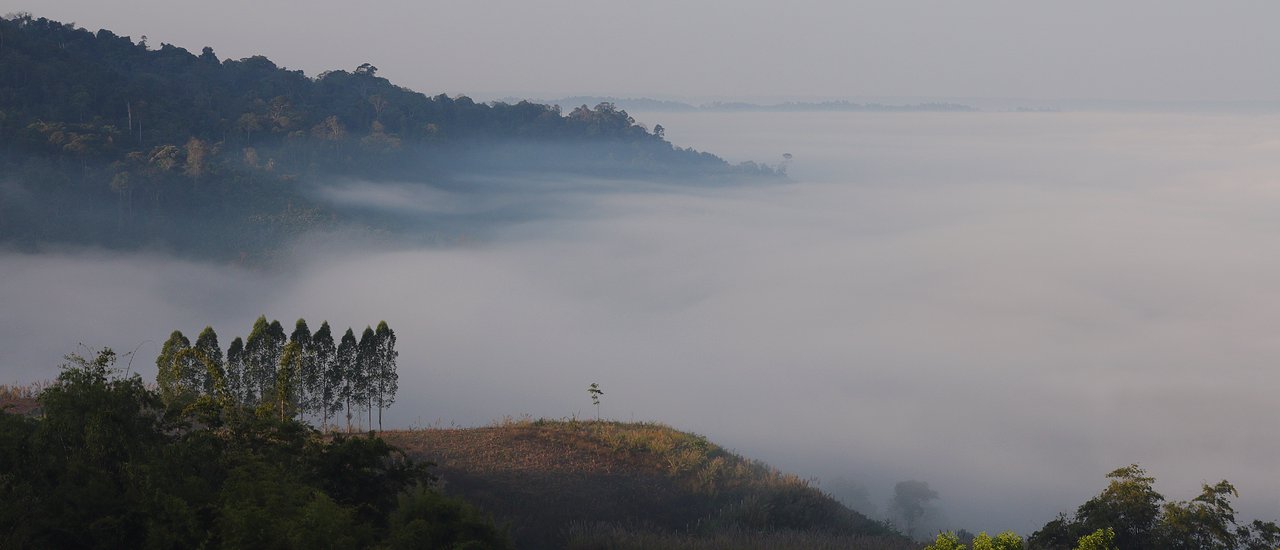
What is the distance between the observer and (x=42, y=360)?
10681 centimetres

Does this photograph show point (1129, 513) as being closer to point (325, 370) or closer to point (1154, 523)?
point (1154, 523)

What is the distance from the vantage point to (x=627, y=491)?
21859 mm

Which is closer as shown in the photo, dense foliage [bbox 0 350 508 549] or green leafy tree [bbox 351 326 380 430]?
dense foliage [bbox 0 350 508 549]

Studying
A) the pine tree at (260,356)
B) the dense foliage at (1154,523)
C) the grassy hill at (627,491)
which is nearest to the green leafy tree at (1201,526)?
the dense foliage at (1154,523)

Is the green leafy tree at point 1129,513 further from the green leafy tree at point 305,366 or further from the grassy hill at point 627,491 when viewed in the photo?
the green leafy tree at point 305,366

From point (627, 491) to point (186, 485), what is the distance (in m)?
12.6

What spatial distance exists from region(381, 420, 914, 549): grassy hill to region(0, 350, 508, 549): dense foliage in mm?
4822

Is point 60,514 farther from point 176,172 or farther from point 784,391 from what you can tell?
point 784,391

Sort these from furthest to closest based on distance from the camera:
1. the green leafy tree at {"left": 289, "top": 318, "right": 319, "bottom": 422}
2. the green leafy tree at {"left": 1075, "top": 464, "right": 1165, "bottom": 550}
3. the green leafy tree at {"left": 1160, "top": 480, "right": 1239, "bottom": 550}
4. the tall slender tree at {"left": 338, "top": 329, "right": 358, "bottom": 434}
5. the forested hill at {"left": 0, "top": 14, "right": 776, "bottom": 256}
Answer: the forested hill at {"left": 0, "top": 14, "right": 776, "bottom": 256}
the tall slender tree at {"left": 338, "top": 329, "right": 358, "bottom": 434}
the green leafy tree at {"left": 289, "top": 318, "right": 319, "bottom": 422}
the green leafy tree at {"left": 1075, "top": 464, "right": 1165, "bottom": 550}
the green leafy tree at {"left": 1160, "top": 480, "right": 1239, "bottom": 550}

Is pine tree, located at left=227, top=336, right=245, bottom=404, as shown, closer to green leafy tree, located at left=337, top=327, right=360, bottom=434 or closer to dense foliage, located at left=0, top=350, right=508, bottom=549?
green leafy tree, located at left=337, top=327, right=360, bottom=434

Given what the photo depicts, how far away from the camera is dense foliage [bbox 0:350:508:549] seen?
371 inches

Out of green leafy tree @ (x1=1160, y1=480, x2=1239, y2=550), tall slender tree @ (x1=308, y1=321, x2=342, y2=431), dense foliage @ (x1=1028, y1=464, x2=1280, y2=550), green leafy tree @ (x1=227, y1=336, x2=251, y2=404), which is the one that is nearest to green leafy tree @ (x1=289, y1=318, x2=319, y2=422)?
tall slender tree @ (x1=308, y1=321, x2=342, y2=431)

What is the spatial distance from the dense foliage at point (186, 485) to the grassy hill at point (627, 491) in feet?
15.8

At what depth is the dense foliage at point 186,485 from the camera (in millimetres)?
9422
